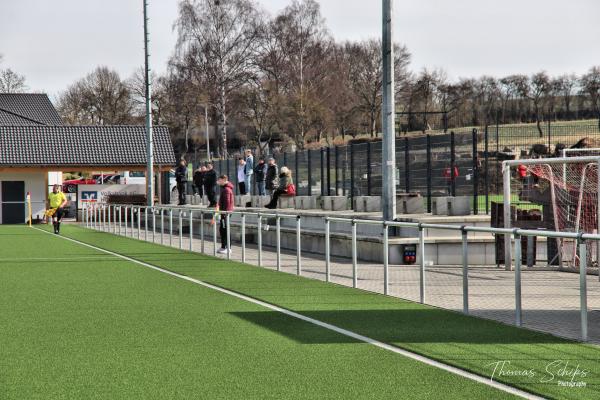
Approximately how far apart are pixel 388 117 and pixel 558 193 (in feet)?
11.0

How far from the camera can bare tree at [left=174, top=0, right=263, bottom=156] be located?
236ft

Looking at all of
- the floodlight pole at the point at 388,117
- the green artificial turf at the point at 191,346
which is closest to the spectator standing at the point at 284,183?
the floodlight pole at the point at 388,117

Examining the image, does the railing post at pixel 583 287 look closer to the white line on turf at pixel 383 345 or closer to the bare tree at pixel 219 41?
the white line on turf at pixel 383 345

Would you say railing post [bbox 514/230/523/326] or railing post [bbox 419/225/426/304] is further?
railing post [bbox 419/225/426/304]

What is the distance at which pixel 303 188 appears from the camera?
3569 cm

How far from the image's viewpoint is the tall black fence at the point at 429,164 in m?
24.4

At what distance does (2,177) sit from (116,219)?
52.9 feet

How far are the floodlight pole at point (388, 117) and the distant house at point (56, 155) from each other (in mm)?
34716

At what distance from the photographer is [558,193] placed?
18.9 m

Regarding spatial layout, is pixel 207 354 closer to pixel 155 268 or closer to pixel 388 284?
pixel 388 284

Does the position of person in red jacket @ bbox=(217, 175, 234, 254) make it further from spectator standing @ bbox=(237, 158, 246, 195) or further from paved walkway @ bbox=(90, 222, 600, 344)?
spectator standing @ bbox=(237, 158, 246, 195)

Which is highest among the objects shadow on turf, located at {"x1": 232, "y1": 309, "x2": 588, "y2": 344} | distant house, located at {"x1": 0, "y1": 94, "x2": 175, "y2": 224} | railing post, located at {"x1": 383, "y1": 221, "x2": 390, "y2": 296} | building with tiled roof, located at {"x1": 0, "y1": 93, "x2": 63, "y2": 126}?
building with tiled roof, located at {"x1": 0, "y1": 93, "x2": 63, "y2": 126}

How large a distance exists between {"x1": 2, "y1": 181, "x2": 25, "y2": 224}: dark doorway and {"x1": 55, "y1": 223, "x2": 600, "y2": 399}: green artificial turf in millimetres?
34582

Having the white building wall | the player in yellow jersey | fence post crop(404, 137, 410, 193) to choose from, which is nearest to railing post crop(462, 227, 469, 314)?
fence post crop(404, 137, 410, 193)
